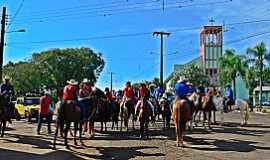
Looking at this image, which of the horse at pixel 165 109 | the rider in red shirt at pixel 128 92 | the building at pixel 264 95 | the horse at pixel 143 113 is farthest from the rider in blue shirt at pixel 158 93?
the building at pixel 264 95

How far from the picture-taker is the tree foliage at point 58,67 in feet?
288

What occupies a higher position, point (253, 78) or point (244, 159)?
point (253, 78)

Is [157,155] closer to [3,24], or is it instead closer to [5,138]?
[5,138]

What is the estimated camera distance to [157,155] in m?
15.8

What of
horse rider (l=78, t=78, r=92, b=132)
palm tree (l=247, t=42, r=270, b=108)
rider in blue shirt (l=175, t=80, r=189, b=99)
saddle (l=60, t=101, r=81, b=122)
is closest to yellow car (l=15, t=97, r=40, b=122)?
horse rider (l=78, t=78, r=92, b=132)

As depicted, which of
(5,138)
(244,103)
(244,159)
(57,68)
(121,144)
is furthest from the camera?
(57,68)

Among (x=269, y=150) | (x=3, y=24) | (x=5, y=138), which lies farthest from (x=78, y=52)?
(x=269, y=150)

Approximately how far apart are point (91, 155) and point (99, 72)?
77.9 metres

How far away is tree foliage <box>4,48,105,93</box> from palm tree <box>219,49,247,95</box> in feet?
71.4

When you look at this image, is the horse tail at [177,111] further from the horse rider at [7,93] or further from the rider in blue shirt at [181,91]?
the horse rider at [7,93]

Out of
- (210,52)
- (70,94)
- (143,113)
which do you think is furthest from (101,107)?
(210,52)

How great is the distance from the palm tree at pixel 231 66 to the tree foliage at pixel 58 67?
21771mm

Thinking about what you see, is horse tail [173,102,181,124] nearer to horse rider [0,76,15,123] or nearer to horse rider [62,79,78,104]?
horse rider [62,79,78,104]

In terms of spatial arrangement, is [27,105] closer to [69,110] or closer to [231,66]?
[69,110]
